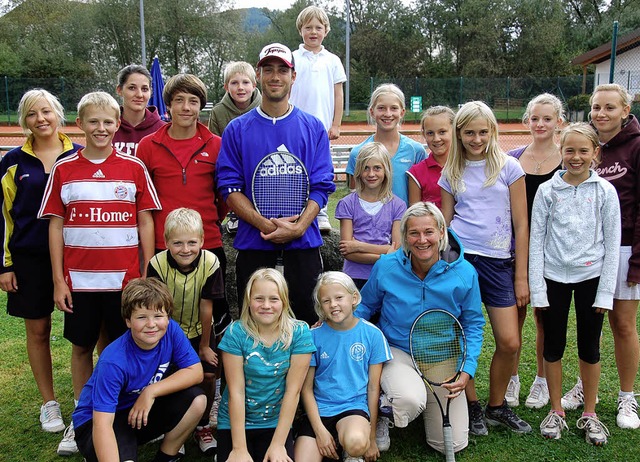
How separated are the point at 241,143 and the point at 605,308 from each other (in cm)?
258

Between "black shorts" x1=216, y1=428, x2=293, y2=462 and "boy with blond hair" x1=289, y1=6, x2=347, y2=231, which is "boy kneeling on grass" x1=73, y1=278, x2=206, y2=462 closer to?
"black shorts" x1=216, y1=428, x2=293, y2=462

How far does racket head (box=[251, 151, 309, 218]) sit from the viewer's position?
3988mm

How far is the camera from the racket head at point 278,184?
3988mm

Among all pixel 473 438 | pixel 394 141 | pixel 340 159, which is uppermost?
pixel 394 141

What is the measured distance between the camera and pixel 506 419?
418cm

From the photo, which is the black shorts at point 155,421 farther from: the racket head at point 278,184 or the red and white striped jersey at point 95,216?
the racket head at point 278,184

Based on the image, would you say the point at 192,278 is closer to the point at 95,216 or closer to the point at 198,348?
the point at 198,348

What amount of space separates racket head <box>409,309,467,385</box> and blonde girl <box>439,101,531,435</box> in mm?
360

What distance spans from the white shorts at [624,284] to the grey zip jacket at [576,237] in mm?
205

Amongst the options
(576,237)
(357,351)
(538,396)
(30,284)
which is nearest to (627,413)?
(538,396)

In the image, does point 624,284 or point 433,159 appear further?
point 433,159

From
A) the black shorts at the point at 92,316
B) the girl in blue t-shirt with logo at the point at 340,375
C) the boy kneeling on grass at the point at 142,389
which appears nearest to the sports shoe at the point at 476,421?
the girl in blue t-shirt with logo at the point at 340,375

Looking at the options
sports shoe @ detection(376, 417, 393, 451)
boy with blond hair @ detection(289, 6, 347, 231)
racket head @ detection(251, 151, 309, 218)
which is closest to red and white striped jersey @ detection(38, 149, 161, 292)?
racket head @ detection(251, 151, 309, 218)

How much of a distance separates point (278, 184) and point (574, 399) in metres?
2.70
